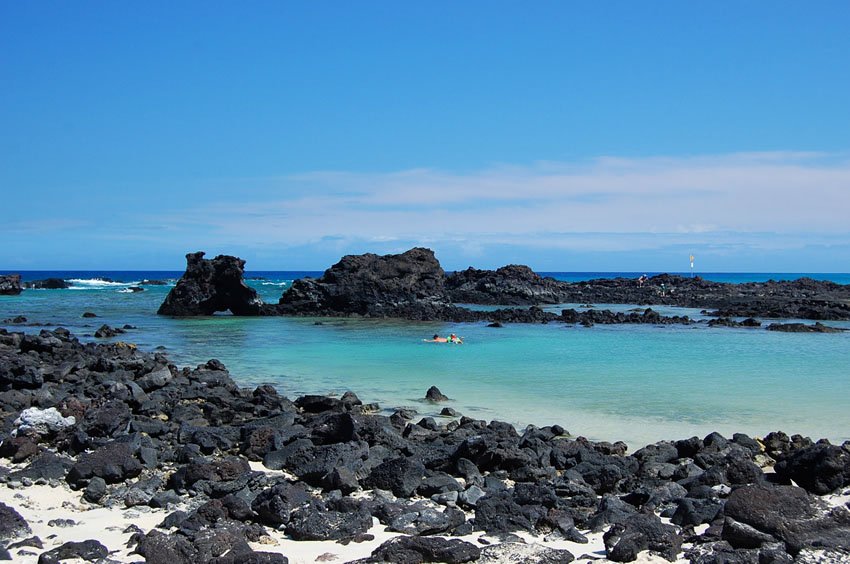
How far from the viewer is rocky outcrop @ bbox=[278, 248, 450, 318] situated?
41.7 meters

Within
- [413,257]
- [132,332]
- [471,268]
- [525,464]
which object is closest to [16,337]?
[132,332]

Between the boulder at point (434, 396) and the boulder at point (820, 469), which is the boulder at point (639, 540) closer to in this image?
the boulder at point (820, 469)

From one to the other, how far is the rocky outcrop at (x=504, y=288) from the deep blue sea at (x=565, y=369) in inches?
815

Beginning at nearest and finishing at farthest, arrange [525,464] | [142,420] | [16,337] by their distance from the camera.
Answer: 1. [525,464]
2. [142,420]
3. [16,337]

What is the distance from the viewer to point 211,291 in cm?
4059

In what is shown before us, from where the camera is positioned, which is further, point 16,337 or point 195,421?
point 16,337

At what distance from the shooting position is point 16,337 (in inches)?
904

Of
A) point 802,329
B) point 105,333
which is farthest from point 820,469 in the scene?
point 802,329

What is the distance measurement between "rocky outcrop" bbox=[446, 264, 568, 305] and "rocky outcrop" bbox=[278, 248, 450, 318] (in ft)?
42.6

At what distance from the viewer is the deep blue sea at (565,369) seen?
13.3 m

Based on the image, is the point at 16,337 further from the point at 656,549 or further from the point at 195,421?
the point at 656,549

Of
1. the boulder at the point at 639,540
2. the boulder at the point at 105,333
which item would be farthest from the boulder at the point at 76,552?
the boulder at the point at 105,333

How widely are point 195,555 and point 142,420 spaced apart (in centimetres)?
592

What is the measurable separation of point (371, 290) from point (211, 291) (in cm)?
874
